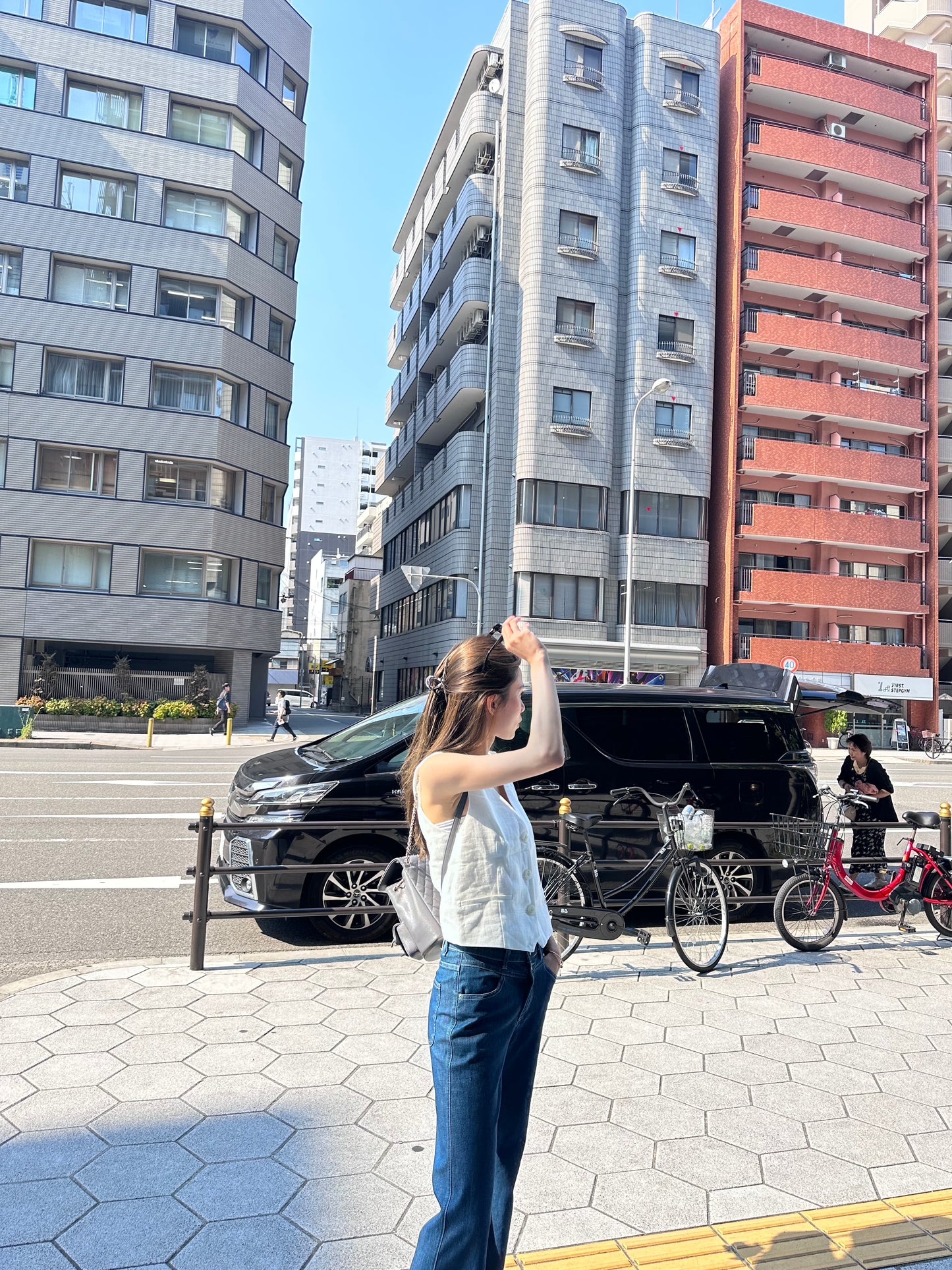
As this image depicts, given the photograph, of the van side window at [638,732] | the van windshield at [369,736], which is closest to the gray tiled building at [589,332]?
the van side window at [638,732]

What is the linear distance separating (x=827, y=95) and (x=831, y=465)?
16.4 metres

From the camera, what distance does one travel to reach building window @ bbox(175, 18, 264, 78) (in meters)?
35.4

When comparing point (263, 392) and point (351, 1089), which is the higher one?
point (263, 392)

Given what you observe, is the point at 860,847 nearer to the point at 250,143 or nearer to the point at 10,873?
the point at 10,873

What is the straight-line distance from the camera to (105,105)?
34406 millimetres

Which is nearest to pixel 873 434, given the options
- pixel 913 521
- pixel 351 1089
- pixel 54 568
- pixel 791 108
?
pixel 913 521

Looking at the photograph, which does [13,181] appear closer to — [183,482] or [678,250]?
[183,482]

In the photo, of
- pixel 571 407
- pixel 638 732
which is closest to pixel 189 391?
pixel 571 407

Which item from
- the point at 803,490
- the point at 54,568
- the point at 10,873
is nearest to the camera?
the point at 10,873

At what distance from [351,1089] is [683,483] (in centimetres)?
3502

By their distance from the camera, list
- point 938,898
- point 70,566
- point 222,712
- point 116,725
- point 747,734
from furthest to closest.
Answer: point 70,566
point 222,712
point 116,725
point 747,734
point 938,898

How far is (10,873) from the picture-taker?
26.6 ft

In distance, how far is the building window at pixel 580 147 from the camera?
35.8 m

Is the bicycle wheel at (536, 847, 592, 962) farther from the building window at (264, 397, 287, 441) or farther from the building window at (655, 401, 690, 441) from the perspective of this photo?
the building window at (264, 397, 287, 441)
